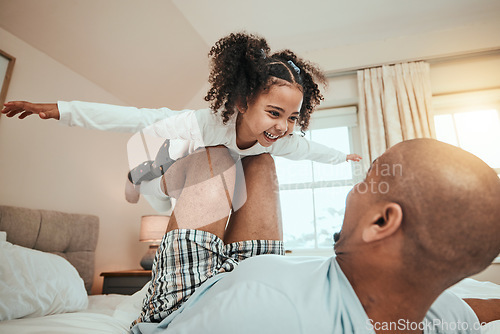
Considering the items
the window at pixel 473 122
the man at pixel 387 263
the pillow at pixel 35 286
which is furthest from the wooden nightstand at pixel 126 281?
the window at pixel 473 122

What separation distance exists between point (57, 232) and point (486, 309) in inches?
91.8

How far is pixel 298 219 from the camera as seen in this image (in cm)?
330

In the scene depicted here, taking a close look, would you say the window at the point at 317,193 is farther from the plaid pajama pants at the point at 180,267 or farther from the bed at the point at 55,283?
the plaid pajama pants at the point at 180,267

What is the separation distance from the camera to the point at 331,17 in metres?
2.91

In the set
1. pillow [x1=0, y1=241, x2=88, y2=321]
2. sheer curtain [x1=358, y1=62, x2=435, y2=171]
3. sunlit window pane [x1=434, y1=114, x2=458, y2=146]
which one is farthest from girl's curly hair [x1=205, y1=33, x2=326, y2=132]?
sunlit window pane [x1=434, y1=114, x2=458, y2=146]

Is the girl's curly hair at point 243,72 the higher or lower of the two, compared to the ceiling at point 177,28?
lower

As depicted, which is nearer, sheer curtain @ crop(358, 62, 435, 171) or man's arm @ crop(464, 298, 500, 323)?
man's arm @ crop(464, 298, 500, 323)

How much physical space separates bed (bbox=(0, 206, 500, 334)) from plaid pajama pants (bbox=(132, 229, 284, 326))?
18 centimetres

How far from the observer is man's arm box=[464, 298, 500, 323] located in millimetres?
825

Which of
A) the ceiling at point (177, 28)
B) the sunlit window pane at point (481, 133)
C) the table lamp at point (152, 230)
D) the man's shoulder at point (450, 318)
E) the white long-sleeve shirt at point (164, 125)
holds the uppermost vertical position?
the ceiling at point (177, 28)

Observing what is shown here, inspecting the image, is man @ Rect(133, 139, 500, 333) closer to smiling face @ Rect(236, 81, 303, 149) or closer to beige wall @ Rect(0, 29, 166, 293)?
smiling face @ Rect(236, 81, 303, 149)

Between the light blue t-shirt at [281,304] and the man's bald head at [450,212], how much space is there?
0.43ft

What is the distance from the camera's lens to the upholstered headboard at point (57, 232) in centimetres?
185

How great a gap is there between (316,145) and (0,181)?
192 centimetres
